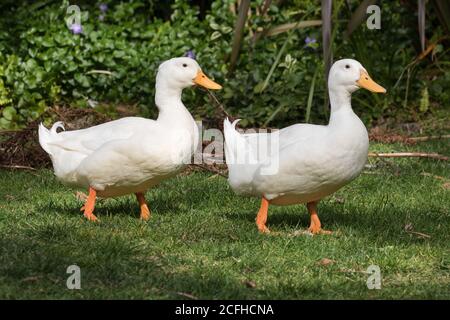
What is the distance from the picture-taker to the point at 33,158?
7.71m

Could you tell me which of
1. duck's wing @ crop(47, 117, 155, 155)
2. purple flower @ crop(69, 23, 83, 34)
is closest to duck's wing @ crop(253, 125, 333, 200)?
duck's wing @ crop(47, 117, 155, 155)

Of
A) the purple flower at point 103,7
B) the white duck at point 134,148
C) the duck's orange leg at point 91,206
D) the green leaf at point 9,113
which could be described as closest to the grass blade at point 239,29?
the purple flower at point 103,7

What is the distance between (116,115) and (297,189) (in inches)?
151

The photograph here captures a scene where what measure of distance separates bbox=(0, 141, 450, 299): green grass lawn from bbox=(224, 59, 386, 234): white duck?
25 cm

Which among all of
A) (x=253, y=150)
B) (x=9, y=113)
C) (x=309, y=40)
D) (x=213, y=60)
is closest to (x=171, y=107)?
(x=253, y=150)

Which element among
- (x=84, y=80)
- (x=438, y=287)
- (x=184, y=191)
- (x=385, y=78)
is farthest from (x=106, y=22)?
(x=438, y=287)

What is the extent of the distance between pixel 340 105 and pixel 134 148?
124cm

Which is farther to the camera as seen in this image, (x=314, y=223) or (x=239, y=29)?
(x=239, y=29)

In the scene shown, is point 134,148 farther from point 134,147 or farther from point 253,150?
point 253,150

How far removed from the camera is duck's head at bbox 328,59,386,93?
5.69 m

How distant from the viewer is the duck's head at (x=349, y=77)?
18.7 ft

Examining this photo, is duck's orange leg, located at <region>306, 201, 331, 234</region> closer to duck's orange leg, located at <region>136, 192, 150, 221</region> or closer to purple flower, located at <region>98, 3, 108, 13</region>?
duck's orange leg, located at <region>136, 192, 150, 221</region>

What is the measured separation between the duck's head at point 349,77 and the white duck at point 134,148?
850 mm

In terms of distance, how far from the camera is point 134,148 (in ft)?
18.8
